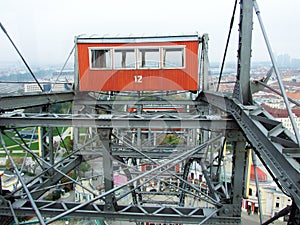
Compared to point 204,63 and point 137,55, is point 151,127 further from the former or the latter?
point 204,63

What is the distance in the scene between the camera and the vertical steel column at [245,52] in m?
3.92

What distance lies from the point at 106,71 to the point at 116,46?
2.81ft

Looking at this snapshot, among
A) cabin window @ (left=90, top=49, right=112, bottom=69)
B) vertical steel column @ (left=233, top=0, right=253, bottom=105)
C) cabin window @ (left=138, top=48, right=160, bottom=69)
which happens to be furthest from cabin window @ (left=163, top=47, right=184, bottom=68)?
vertical steel column @ (left=233, top=0, right=253, bottom=105)

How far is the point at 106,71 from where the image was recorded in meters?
8.62

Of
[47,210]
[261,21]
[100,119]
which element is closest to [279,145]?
[261,21]

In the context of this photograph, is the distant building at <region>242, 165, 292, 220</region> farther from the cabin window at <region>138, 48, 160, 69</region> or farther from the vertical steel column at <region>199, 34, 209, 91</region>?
the cabin window at <region>138, 48, 160, 69</region>

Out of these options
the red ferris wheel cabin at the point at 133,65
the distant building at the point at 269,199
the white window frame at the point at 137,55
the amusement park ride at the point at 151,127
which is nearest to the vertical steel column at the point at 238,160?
the amusement park ride at the point at 151,127

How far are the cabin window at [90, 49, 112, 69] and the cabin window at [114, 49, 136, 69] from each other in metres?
0.23

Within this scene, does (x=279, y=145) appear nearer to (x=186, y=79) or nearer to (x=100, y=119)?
(x=100, y=119)

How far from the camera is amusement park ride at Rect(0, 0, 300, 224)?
342cm

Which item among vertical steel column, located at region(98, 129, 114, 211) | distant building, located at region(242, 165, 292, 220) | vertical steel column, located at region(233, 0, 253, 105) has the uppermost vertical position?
vertical steel column, located at region(233, 0, 253, 105)

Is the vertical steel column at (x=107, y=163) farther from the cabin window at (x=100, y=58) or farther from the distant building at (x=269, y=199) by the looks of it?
the distant building at (x=269, y=199)

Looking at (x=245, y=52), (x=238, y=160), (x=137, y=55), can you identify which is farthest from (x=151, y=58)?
(x=238, y=160)

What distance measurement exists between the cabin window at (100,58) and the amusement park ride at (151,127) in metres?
0.03
